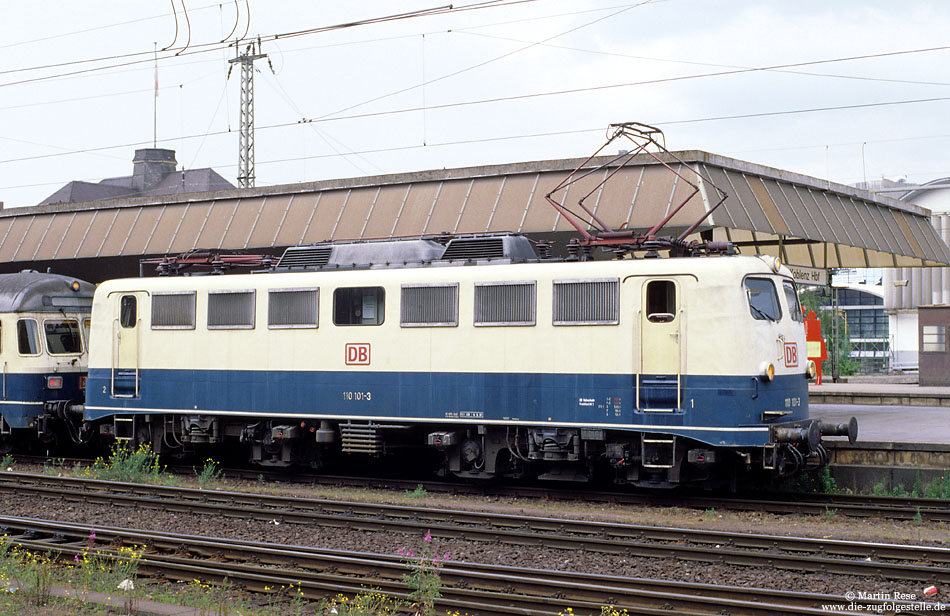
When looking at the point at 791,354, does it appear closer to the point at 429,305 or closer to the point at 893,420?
the point at 429,305

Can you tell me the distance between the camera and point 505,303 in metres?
15.9

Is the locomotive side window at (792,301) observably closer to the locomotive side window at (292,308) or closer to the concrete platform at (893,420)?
the concrete platform at (893,420)

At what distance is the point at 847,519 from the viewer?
14188 mm

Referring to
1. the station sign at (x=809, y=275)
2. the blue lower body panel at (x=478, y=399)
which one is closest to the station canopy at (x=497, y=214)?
the station sign at (x=809, y=275)

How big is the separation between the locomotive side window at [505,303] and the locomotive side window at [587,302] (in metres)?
0.43

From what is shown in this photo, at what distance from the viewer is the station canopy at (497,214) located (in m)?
19.3

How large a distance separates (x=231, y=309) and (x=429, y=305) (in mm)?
4030

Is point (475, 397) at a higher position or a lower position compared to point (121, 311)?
lower

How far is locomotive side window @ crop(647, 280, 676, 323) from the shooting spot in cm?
1479

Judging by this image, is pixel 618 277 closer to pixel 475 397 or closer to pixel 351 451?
pixel 475 397

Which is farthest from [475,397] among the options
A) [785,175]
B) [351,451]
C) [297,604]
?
[785,175]

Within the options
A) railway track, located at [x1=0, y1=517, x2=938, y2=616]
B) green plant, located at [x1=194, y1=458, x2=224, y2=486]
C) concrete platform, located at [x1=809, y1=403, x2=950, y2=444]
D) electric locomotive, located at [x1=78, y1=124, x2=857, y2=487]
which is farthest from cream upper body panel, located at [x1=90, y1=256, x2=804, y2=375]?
railway track, located at [x1=0, y1=517, x2=938, y2=616]

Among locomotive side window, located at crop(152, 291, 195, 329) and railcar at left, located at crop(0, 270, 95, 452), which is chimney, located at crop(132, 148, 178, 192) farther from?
locomotive side window, located at crop(152, 291, 195, 329)

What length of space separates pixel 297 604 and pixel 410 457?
10485 mm
